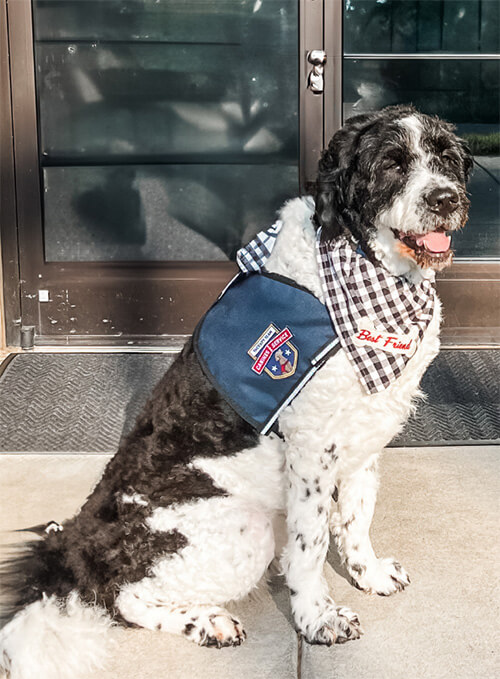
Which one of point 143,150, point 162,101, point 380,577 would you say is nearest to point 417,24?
point 162,101

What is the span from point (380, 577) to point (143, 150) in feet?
10.4

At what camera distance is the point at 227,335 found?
2791 mm

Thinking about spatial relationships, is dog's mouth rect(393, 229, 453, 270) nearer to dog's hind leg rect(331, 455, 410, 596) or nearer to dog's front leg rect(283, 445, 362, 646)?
dog's front leg rect(283, 445, 362, 646)

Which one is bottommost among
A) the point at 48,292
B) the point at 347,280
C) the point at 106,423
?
the point at 106,423

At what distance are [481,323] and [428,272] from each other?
2.69m

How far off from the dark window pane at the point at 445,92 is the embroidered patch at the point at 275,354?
2865 mm

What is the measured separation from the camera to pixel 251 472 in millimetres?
2766

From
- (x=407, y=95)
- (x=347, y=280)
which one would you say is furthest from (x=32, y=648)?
(x=407, y=95)

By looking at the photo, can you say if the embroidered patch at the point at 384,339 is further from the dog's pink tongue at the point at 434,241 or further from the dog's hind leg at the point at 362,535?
the dog's hind leg at the point at 362,535

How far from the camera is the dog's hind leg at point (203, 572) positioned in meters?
2.70

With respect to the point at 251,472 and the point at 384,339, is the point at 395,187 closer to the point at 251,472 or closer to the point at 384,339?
the point at 384,339

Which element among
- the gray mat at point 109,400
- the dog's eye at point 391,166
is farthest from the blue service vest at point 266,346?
the gray mat at point 109,400

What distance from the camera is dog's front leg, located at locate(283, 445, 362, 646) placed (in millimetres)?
2703

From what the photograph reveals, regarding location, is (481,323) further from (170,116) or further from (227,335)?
(227,335)
